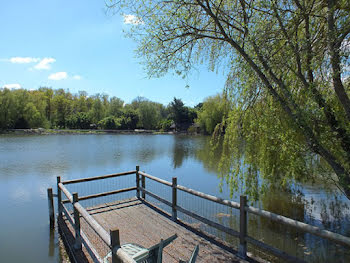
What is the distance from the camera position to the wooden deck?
3771mm

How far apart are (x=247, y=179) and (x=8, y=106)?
50288mm

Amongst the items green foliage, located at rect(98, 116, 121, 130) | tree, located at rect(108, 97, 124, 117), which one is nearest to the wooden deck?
green foliage, located at rect(98, 116, 121, 130)

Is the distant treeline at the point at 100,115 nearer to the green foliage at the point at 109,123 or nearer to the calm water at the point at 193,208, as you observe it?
the green foliage at the point at 109,123

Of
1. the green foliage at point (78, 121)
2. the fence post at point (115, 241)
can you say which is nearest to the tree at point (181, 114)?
the green foliage at point (78, 121)

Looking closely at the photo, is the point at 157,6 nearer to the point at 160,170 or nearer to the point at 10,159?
the point at 160,170

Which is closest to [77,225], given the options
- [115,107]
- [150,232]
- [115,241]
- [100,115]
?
[150,232]

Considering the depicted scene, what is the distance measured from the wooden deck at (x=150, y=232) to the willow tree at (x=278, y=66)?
1605 mm

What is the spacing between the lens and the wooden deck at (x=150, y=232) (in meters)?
3.77

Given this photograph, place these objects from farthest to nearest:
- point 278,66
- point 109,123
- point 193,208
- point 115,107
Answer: point 115,107
point 109,123
point 193,208
point 278,66

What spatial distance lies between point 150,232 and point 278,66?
12.0 feet

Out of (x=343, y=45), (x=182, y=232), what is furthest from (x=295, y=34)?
(x=182, y=232)

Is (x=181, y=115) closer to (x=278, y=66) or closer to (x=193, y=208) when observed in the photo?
(x=193, y=208)

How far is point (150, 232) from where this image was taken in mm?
4629

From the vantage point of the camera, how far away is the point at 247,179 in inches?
201
